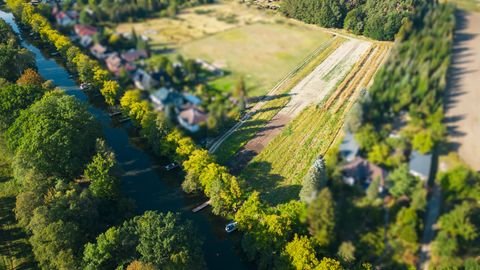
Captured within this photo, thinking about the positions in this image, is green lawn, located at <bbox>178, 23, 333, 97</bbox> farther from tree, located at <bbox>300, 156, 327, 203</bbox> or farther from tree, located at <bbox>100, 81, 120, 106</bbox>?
tree, located at <bbox>100, 81, 120, 106</bbox>

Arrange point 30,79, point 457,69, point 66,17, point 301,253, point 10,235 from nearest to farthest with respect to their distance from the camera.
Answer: point 66,17 → point 301,253 → point 457,69 → point 10,235 → point 30,79

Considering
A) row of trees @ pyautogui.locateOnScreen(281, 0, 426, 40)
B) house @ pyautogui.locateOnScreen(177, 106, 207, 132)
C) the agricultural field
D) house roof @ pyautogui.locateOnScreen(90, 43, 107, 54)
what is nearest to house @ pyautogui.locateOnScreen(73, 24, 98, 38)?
house roof @ pyautogui.locateOnScreen(90, 43, 107, 54)

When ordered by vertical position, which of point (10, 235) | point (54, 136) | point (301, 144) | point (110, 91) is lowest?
point (10, 235)

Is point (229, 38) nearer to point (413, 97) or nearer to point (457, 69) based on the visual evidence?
point (413, 97)

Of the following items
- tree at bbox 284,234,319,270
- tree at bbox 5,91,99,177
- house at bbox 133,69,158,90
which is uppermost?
house at bbox 133,69,158,90

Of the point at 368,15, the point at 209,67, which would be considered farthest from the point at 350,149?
the point at 368,15

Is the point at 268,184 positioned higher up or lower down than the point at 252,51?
lower down

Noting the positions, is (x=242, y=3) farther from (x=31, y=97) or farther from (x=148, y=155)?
→ (x=31, y=97)
